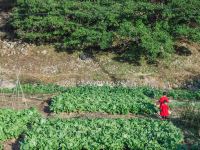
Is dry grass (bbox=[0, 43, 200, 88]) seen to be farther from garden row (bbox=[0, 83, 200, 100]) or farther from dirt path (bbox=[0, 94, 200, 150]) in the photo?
dirt path (bbox=[0, 94, 200, 150])

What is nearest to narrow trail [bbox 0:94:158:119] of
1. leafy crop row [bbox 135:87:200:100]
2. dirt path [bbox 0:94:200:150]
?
dirt path [bbox 0:94:200:150]

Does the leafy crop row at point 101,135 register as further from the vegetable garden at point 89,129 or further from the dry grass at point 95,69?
the dry grass at point 95,69

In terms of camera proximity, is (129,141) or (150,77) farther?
(150,77)

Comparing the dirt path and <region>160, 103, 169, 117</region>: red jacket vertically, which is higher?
<region>160, 103, 169, 117</region>: red jacket

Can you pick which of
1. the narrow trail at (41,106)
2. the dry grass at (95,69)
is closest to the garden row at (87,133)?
the narrow trail at (41,106)

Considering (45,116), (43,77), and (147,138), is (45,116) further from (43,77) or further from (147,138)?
(43,77)

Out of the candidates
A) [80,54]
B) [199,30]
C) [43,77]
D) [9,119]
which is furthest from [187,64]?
[9,119]

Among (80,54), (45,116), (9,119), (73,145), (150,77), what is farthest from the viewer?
(80,54)

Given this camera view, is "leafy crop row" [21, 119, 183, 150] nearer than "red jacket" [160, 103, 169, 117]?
Yes
